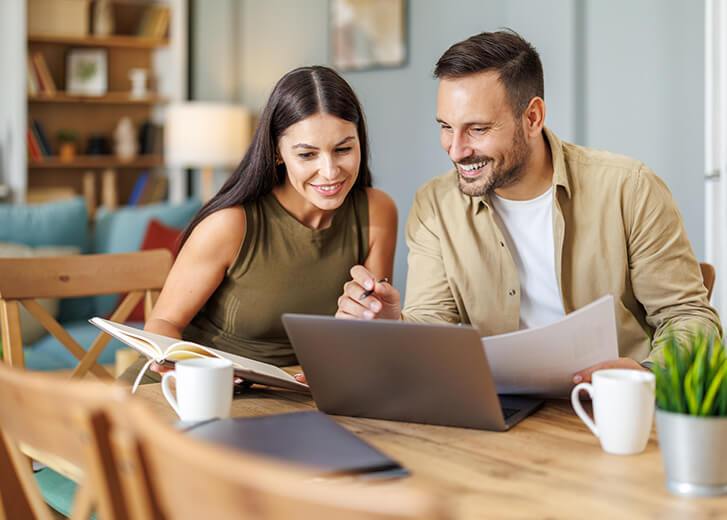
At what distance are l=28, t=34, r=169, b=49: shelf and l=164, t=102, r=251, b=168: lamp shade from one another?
72cm

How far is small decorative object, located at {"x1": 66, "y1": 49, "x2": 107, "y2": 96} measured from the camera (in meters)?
5.81

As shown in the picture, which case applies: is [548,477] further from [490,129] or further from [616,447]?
[490,129]

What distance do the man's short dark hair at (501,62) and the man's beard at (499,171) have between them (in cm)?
7

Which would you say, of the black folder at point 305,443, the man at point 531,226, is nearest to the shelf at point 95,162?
the man at point 531,226

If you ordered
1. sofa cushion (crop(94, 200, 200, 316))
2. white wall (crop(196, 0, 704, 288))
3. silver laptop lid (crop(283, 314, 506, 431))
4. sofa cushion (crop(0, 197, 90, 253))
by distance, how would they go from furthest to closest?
1. sofa cushion (crop(94, 200, 200, 316))
2. sofa cushion (crop(0, 197, 90, 253))
3. white wall (crop(196, 0, 704, 288))
4. silver laptop lid (crop(283, 314, 506, 431))

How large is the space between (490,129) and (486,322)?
1.30ft

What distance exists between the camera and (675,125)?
10.7 ft

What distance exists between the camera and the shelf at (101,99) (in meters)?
5.64

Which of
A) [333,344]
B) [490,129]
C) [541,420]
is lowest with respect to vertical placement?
[541,420]

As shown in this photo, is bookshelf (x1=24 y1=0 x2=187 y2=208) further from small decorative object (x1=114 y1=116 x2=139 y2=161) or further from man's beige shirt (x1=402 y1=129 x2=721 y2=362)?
man's beige shirt (x1=402 y1=129 x2=721 y2=362)

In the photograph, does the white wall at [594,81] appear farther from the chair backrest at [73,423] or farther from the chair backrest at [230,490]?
the chair backrest at [230,490]

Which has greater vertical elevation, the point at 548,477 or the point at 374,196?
the point at 374,196

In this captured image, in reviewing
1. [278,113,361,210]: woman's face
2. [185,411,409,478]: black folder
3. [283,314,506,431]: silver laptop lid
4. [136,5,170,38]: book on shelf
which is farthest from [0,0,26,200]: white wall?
[185,411,409,478]: black folder

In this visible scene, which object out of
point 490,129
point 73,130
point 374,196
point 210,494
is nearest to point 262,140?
point 374,196
